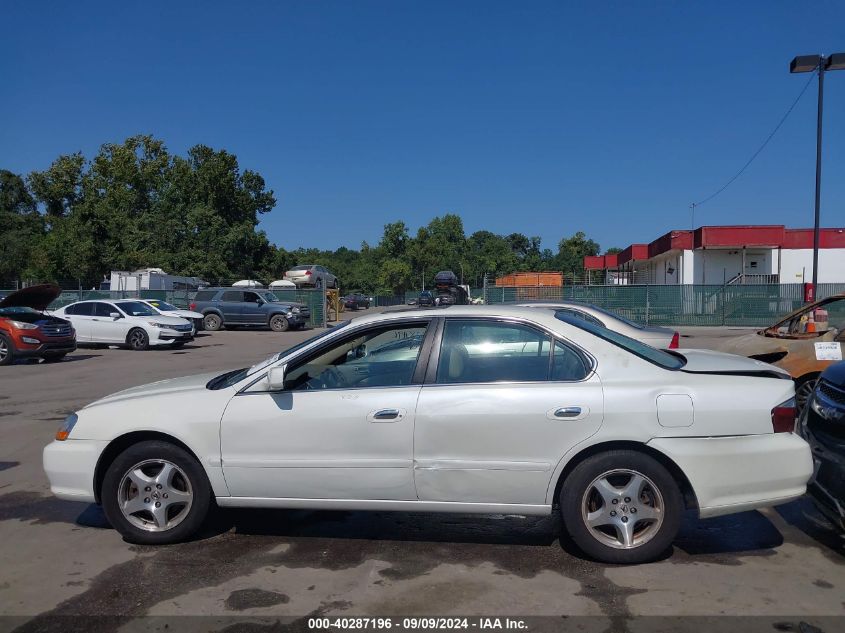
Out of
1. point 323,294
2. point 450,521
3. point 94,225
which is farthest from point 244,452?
point 94,225

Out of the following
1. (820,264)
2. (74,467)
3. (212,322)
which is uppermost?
(820,264)

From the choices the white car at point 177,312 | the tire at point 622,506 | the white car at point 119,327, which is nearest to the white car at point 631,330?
the tire at point 622,506

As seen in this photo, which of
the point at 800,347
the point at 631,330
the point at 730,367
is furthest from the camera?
the point at 631,330

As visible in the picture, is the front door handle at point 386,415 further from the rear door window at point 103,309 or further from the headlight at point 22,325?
the rear door window at point 103,309

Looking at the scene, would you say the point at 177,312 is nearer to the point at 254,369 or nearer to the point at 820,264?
the point at 254,369

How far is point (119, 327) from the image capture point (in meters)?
19.7

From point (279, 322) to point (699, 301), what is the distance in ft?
60.8

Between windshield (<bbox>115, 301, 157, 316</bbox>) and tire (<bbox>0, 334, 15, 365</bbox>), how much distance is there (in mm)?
4598

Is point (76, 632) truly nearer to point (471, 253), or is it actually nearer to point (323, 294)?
point (323, 294)

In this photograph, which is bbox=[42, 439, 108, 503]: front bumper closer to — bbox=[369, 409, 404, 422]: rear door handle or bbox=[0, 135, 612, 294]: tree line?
bbox=[369, 409, 404, 422]: rear door handle

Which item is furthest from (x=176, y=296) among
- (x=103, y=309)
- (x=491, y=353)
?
(x=491, y=353)

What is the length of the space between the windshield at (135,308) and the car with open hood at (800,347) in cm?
1714

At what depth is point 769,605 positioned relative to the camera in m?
3.57

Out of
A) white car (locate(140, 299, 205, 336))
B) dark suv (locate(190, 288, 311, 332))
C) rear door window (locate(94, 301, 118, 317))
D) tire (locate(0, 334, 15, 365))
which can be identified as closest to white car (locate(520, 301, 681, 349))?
tire (locate(0, 334, 15, 365))
